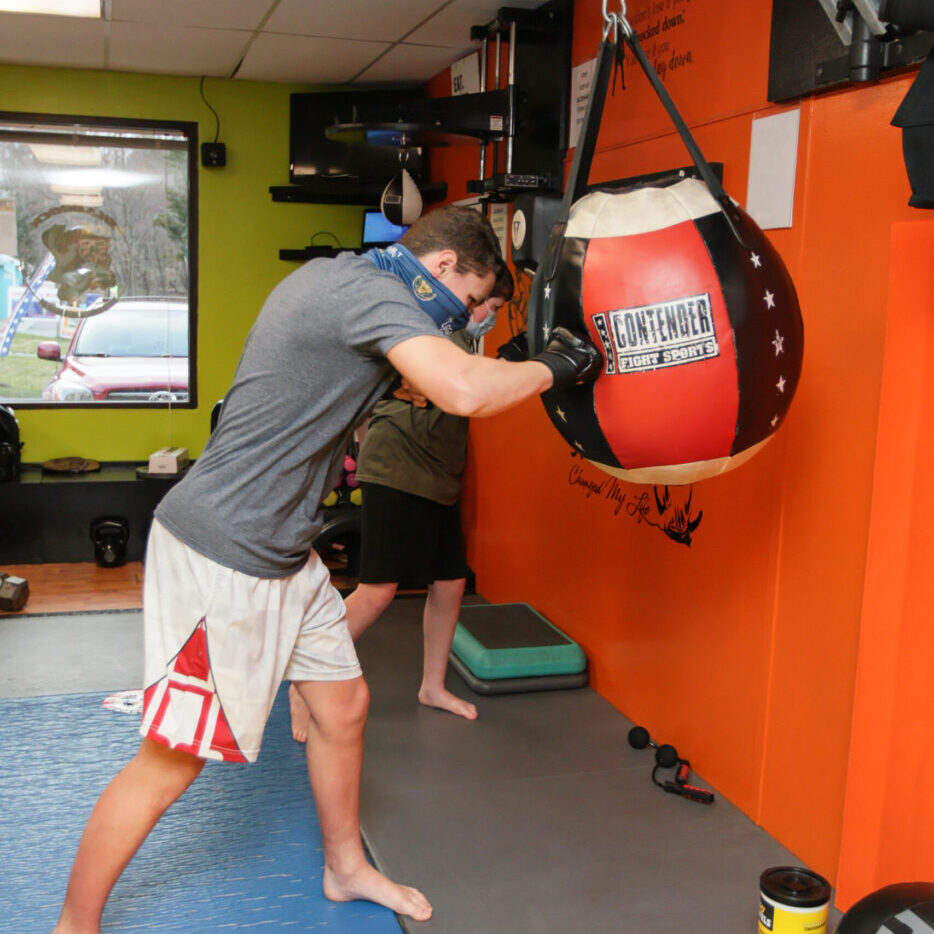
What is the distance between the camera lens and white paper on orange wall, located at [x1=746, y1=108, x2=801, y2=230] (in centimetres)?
250

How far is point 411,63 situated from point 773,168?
10.0 feet

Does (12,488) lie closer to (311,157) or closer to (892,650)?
(311,157)

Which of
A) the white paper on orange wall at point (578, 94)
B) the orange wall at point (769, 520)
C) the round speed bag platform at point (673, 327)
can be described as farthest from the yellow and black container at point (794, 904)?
the white paper on orange wall at point (578, 94)

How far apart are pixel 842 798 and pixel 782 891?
0.46 metres

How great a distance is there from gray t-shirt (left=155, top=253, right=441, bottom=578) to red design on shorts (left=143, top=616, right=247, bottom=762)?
0.19 metres

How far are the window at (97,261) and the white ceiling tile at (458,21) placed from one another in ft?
5.89

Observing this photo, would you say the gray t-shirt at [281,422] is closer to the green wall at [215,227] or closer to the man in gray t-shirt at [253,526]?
the man in gray t-shirt at [253,526]

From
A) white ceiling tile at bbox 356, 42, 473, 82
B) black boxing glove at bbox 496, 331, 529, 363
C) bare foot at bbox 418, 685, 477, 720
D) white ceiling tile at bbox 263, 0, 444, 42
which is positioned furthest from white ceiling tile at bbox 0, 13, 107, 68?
bare foot at bbox 418, 685, 477, 720

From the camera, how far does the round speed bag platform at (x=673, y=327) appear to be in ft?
5.93

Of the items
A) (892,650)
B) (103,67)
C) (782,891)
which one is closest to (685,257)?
(892,650)

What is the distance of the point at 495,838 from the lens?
2594mm

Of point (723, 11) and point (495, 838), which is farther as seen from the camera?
point (723, 11)

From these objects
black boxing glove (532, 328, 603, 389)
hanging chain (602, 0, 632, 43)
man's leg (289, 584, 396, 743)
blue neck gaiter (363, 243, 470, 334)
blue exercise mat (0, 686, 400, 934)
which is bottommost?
blue exercise mat (0, 686, 400, 934)

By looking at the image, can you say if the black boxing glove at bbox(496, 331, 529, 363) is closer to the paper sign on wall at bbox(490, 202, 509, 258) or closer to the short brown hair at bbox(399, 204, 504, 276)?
the short brown hair at bbox(399, 204, 504, 276)
